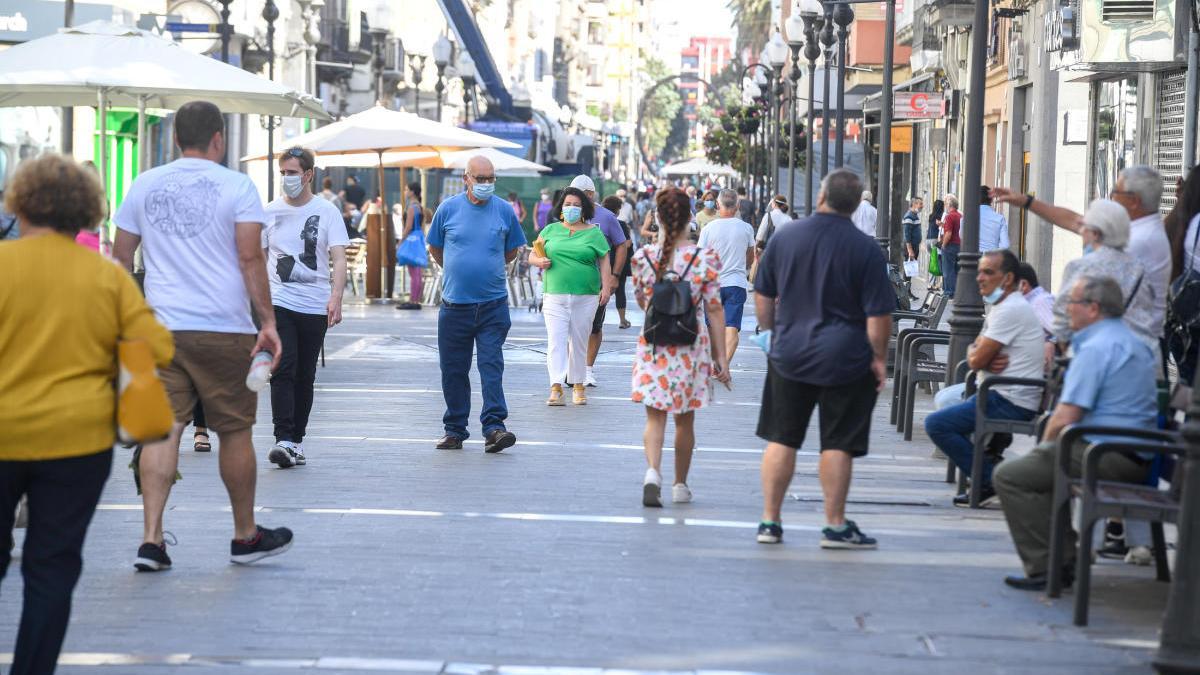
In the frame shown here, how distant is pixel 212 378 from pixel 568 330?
732cm

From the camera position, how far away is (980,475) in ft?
32.0

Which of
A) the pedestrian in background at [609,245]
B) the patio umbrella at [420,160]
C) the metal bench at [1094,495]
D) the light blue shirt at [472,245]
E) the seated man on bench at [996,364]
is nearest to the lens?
the metal bench at [1094,495]

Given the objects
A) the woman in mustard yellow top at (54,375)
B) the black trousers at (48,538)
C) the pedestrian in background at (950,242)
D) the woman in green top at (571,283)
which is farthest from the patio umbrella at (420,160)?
the black trousers at (48,538)

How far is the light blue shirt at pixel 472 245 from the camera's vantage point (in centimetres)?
1226

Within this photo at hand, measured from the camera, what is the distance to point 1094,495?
23.0 feet

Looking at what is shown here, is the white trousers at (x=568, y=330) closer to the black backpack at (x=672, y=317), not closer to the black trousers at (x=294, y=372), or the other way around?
the black trousers at (x=294, y=372)

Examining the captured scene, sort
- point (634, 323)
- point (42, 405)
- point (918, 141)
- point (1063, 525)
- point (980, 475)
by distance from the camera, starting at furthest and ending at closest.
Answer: point (918, 141) < point (634, 323) < point (980, 475) < point (1063, 525) < point (42, 405)

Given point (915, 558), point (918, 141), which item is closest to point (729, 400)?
point (915, 558)

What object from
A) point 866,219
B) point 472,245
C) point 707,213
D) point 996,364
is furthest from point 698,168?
point 996,364

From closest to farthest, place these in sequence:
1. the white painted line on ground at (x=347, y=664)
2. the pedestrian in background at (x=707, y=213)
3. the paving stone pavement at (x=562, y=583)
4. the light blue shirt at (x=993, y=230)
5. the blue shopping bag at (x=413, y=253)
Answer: the white painted line on ground at (x=347, y=664), the paving stone pavement at (x=562, y=583), the light blue shirt at (x=993, y=230), the blue shopping bag at (x=413, y=253), the pedestrian in background at (x=707, y=213)

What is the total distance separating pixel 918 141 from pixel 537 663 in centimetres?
4100

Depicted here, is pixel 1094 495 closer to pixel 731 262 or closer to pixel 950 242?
pixel 731 262

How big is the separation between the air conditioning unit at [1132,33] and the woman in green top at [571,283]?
28.6 feet

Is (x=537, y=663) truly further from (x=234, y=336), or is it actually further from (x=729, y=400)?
(x=729, y=400)
